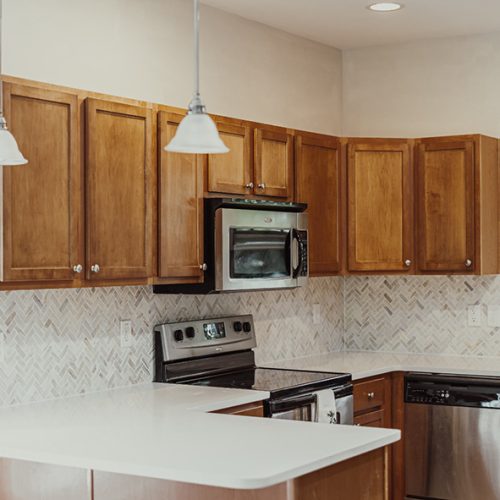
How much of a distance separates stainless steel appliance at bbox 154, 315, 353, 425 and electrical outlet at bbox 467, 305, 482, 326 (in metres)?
1.13

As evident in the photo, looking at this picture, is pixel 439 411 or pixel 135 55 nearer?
pixel 135 55

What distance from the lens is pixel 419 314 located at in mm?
5652

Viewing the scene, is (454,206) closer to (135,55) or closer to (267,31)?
(267,31)

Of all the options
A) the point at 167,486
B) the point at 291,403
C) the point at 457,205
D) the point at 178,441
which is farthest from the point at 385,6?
the point at 167,486

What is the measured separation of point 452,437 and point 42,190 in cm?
262

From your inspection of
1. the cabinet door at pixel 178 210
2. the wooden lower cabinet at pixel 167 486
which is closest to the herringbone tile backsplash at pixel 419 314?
the cabinet door at pixel 178 210

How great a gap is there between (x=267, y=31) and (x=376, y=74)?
904 mm

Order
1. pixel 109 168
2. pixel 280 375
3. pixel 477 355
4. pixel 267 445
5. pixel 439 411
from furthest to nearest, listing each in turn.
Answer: pixel 477 355, pixel 439 411, pixel 280 375, pixel 109 168, pixel 267 445

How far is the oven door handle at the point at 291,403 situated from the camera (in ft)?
13.6

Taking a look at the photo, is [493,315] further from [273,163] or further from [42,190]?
[42,190]

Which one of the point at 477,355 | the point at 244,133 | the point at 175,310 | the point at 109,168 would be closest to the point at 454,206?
the point at 477,355

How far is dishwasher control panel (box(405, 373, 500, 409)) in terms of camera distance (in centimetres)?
479

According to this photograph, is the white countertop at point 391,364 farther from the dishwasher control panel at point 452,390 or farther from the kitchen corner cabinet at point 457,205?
the kitchen corner cabinet at point 457,205

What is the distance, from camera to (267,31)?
5.19 m
